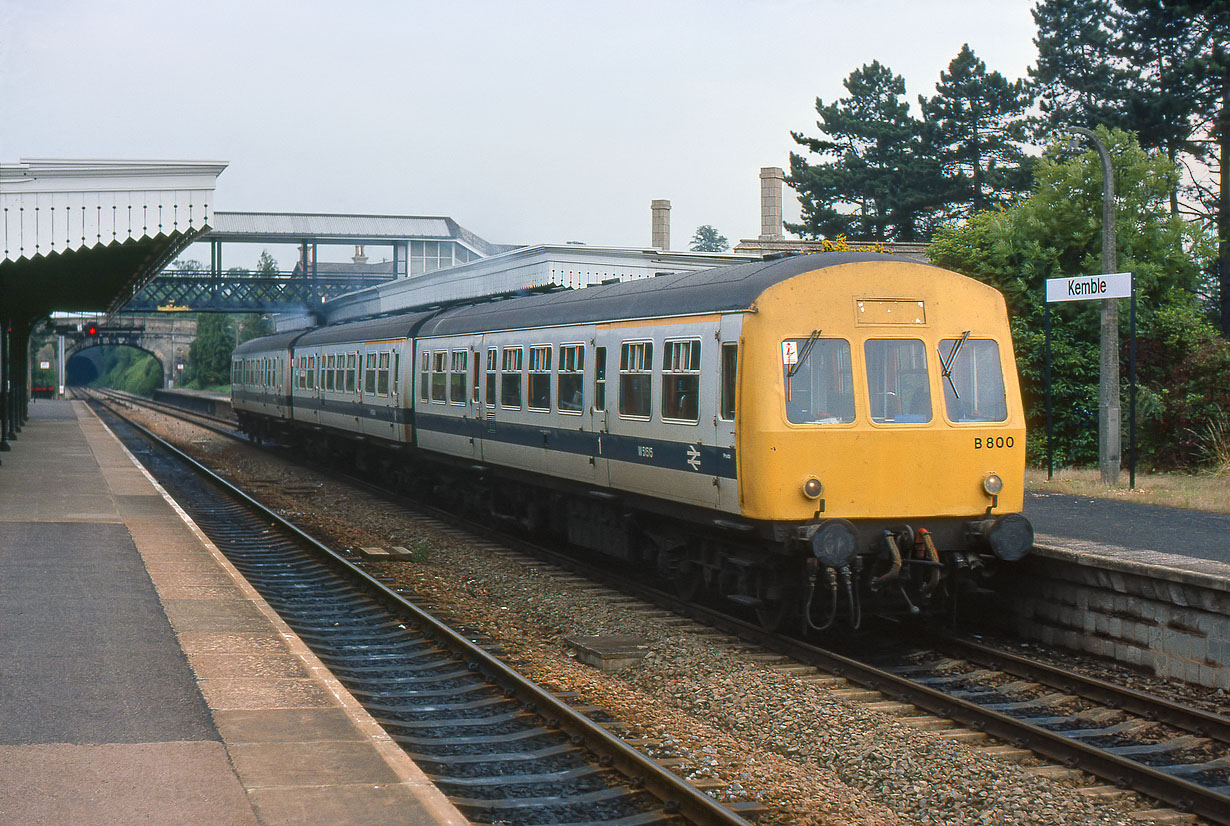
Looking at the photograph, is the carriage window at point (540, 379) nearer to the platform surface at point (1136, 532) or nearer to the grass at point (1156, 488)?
the platform surface at point (1136, 532)

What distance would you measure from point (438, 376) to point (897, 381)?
9760 millimetres

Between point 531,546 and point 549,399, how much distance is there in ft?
6.94

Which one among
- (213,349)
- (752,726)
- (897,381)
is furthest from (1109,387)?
(213,349)

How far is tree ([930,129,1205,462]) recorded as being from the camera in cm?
2356

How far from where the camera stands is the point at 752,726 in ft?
26.1

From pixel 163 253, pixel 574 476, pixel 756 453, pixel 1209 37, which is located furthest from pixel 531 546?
pixel 1209 37

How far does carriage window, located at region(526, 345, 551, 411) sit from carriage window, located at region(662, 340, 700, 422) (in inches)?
121

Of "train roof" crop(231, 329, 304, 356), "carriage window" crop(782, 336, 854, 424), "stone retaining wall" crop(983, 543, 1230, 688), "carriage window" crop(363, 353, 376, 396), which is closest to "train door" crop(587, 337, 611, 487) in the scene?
"carriage window" crop(782, 336, 854, 424)

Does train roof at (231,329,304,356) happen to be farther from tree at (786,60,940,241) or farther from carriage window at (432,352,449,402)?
tree at (786,60,940,241)

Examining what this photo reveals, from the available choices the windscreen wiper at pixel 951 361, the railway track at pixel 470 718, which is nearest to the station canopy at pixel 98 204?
the railway track at pixel 470 718

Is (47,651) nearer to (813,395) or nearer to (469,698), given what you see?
(469,698)

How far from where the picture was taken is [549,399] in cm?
1428

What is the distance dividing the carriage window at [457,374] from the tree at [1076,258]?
1133cm

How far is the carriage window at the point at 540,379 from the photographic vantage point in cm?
1438
